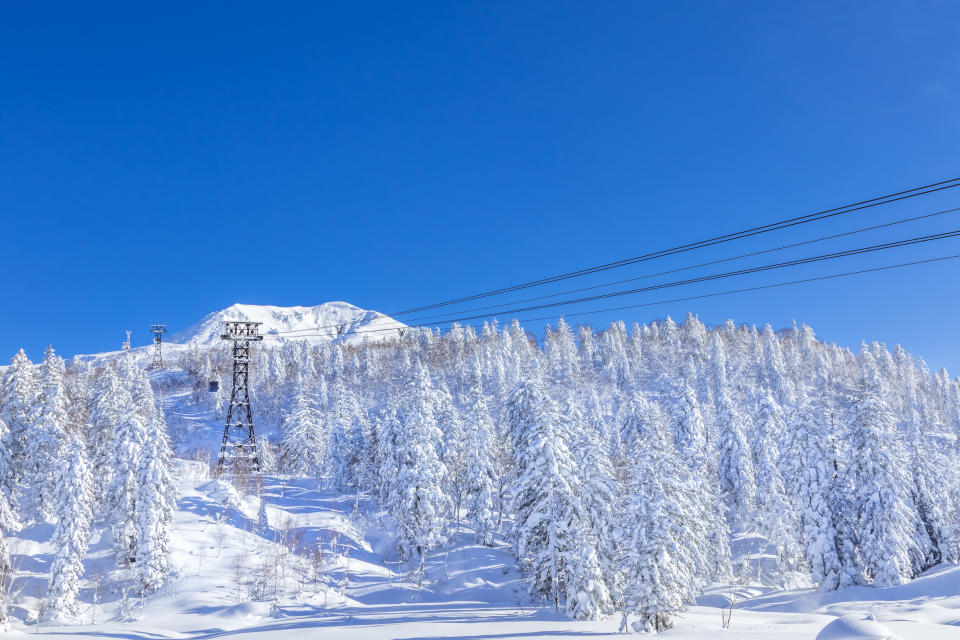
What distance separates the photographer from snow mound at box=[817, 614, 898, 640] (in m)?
7.75

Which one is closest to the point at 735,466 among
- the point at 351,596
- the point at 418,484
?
the point at 418,484

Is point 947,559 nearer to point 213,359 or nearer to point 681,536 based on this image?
point 681,536

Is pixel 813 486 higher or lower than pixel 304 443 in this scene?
lower

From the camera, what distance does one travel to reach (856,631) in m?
7.98

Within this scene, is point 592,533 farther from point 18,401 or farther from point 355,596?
point 18,401

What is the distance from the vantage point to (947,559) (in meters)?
39.1

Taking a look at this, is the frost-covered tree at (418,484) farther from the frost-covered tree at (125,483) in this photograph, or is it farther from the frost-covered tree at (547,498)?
the frost-covered tree at (125,483)

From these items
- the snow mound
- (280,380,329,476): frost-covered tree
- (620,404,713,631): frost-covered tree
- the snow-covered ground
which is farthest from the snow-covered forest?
the snow mound

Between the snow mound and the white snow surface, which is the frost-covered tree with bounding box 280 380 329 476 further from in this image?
the snow mound

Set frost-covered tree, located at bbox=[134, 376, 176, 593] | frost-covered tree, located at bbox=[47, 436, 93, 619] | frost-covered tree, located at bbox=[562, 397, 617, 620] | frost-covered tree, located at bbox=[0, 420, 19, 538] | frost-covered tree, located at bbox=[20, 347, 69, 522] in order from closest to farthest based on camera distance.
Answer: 1. frost-covered tree, located at bbox=[562, 397, 617, 620]
2. frost-covered tree, located at bbox=[47, 436, 93, 619]
3. frost-covered tree, located at bbox=[134, 376, 176, 593]
4. frost-covered tree, located at bbox=[0, 420, 19, 538]
5. frost-covered tree, located at bbox=[20, 347, 69, 522]

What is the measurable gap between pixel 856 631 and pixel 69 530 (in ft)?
123

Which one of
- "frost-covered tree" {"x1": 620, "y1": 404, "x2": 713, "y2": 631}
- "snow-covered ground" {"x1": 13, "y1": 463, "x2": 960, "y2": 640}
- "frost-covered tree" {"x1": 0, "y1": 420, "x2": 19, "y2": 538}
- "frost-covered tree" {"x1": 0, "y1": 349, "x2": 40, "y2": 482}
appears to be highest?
"frost-covered tree" {"x1": 0, "y1": 349, "x2": 40, "y2": 482}

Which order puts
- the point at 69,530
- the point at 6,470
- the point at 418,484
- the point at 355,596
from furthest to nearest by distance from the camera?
1. the point at 418,484
2. the point at 6,470
3. the point at 355,596
4. the point at 69,530

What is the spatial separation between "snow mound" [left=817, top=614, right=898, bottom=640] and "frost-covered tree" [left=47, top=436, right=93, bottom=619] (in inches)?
1436
